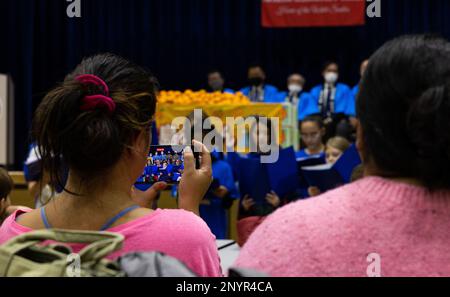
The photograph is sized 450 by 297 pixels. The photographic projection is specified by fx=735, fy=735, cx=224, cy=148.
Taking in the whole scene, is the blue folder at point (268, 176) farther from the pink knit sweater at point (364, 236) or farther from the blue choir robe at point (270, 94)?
the blue choir robe at point (270, 94)

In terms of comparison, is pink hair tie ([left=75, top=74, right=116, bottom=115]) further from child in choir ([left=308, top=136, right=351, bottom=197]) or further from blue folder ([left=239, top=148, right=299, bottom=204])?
child in choir ([left=308, top=136, right=351, bottom=197])

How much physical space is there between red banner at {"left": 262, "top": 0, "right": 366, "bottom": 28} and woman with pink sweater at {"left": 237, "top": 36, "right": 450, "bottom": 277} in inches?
319

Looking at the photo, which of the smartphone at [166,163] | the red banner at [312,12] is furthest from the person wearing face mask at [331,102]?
the smartphone at [166,163]

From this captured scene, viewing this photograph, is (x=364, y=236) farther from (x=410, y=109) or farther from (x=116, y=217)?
(x=116, y=217)

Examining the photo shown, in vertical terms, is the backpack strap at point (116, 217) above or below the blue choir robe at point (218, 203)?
above

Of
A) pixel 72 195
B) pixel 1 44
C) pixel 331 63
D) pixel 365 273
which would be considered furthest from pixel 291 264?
pixel 1 44

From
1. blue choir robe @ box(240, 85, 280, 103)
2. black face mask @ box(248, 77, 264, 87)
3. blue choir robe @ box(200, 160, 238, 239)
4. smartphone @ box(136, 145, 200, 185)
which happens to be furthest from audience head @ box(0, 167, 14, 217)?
black face mask @ box(248, 77, 264, 87)

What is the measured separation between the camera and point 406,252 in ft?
3.19

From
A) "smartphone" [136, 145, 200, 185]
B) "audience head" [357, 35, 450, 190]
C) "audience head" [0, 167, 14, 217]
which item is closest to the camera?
"audience head" [357, 35, 450, 190]

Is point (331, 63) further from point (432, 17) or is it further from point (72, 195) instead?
point (72, 195)

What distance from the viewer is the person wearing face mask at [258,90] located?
8953mm

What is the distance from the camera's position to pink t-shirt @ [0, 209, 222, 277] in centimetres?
119
